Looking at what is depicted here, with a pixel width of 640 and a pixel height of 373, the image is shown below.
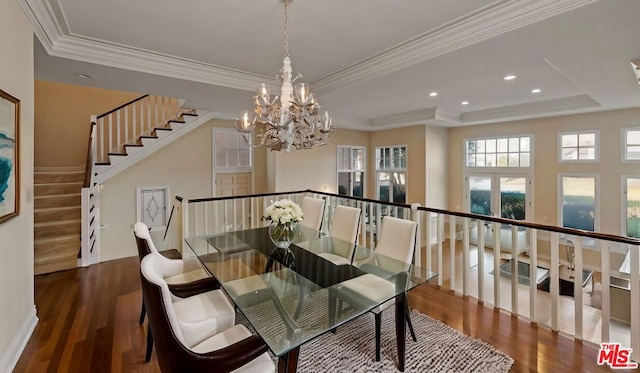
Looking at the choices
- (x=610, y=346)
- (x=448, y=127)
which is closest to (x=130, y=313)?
(x=610, y=346)

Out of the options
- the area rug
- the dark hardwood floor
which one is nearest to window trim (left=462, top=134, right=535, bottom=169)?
the dark hardwood floor

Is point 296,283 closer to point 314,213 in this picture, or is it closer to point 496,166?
point 314,213

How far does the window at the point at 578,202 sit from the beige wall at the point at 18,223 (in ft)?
26.8

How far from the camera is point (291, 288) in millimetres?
2033

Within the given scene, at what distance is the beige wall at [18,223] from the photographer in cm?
196

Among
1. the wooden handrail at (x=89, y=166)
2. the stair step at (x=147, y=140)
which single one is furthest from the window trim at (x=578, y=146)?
the wooden handrail at (x=89, y=166)

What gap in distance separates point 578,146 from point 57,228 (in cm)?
927

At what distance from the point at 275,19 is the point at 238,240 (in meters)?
2.29

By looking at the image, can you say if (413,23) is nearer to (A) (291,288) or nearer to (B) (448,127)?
(A) (291,288)

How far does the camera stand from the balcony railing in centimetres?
230

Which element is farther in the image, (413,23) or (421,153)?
(421,153)

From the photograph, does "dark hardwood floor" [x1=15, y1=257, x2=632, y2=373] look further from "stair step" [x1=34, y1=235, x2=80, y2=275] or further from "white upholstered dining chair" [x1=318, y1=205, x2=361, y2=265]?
"white upholstered dining chair" [x1=318, y1=205, x2=361, y2=265]

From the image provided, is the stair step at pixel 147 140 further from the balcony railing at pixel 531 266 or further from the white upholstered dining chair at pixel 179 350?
the white upholstered dining chair at pixel 179 350

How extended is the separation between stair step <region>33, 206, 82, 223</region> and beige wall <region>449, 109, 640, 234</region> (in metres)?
8.01
